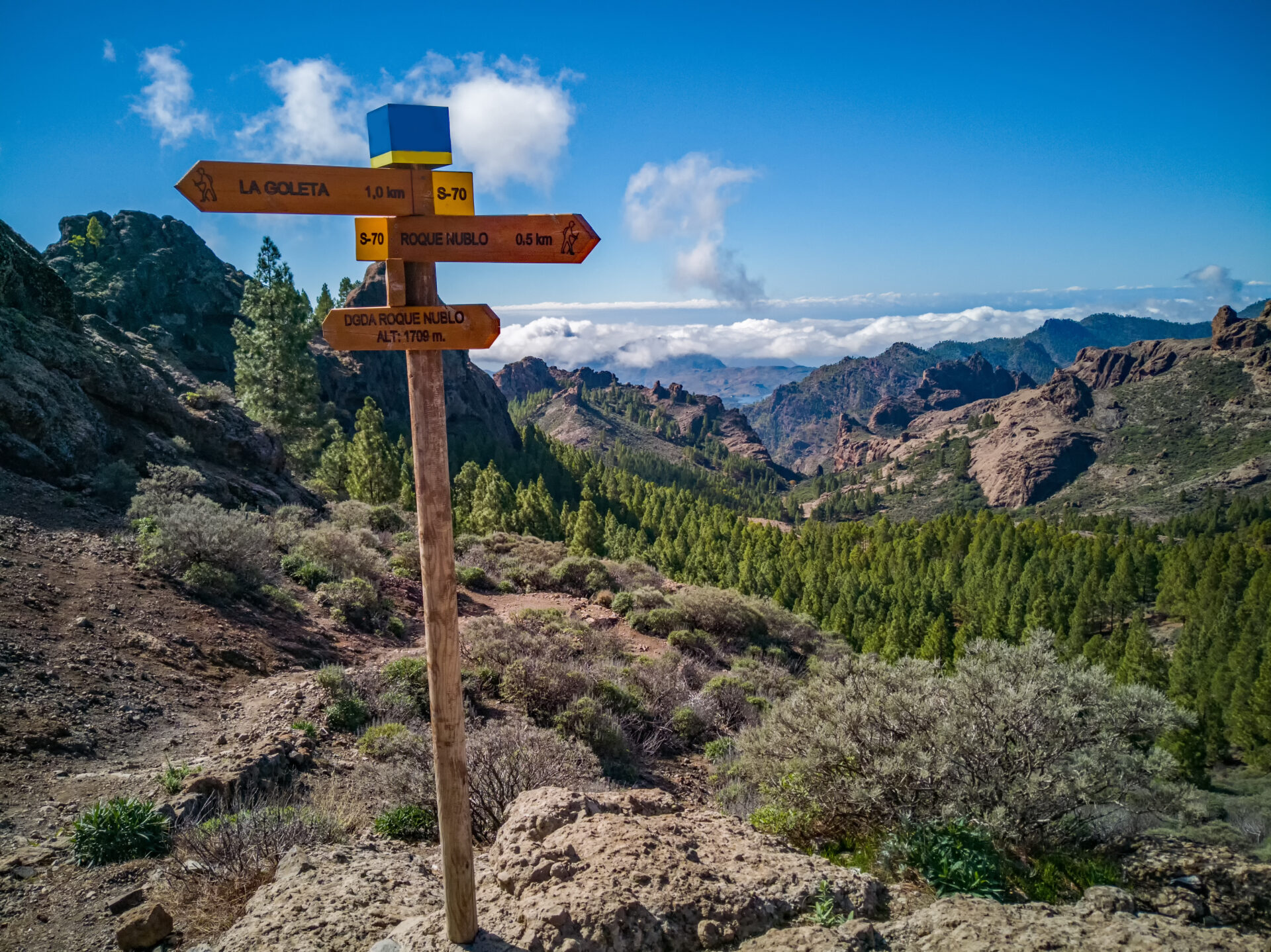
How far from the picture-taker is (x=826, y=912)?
509 cm

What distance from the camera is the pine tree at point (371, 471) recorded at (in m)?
36.3

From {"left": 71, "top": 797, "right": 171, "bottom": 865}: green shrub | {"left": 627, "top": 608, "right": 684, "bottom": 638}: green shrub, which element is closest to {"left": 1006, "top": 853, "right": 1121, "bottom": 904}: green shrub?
{"left": 71, "top": 797, "right": 171, "bottom": 865}: green shrub

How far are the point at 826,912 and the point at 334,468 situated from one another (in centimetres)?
3913

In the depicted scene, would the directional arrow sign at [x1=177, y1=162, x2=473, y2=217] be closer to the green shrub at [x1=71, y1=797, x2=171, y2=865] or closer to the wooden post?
the wooden post

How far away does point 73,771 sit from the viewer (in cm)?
695

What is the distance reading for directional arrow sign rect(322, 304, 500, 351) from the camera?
3896mm

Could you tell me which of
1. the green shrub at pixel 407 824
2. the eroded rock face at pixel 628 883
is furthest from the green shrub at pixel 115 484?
the eroded rock face at pixel 628 883

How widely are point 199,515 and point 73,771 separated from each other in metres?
7.26

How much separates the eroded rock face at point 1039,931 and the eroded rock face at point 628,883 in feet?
1.83

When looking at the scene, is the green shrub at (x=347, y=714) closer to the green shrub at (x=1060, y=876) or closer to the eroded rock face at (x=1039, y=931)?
the eroded rock face at (x=1039, y=931)

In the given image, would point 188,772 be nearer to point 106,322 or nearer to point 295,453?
point 106,322

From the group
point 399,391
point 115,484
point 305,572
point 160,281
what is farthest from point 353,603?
point 160,281

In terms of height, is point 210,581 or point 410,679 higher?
point 210,581

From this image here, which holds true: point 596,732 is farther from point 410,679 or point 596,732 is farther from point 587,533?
point 587,533
